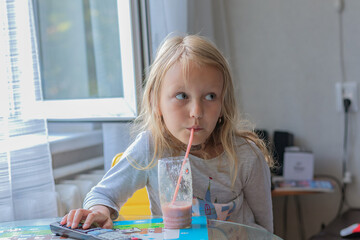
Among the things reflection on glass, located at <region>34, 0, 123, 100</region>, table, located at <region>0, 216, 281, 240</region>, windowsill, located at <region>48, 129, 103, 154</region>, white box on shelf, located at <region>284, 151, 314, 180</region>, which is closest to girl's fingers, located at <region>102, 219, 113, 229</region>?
table, located at <region>0, 216, 281, 240</region>

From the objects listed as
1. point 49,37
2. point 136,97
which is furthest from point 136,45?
point 49,37

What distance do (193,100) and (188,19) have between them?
97cm

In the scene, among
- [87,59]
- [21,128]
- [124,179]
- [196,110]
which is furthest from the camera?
[87,59]

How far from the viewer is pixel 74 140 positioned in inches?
71.3

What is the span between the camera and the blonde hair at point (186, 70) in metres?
1.10

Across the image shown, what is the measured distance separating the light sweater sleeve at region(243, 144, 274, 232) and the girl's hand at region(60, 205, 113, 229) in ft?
1.33

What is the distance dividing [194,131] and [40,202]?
1.80 feet

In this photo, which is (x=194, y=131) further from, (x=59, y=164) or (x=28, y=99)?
(x=59, y=164)

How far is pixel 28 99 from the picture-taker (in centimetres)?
128

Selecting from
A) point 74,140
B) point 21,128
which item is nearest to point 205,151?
point 21,128

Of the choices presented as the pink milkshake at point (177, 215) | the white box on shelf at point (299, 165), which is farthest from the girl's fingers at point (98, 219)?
the white box on shelf at point (299, 165)

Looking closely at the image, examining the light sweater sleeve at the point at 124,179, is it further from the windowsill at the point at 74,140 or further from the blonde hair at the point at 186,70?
the windowsill at the point at 74,140

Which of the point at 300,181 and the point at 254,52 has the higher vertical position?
the point at 254,52

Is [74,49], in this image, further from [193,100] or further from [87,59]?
[193,100]
